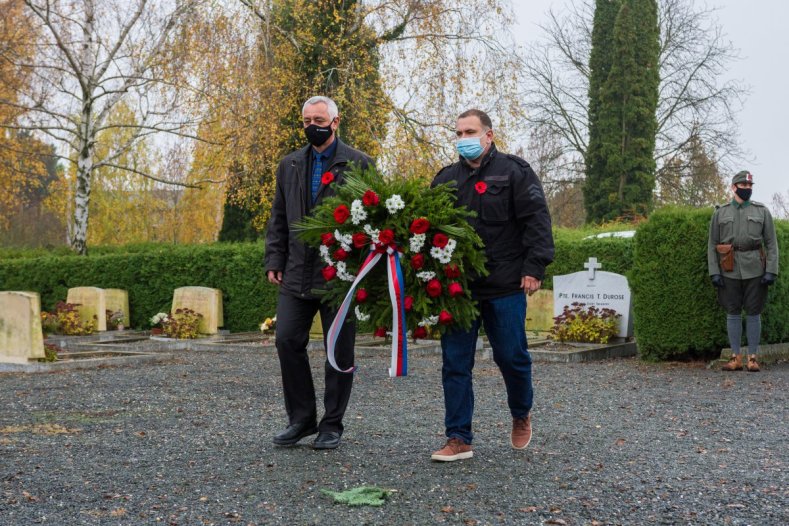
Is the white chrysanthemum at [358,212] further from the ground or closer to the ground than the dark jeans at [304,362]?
further from the ground

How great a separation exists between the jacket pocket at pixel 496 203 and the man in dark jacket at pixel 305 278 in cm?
89

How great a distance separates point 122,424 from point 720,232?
694cm

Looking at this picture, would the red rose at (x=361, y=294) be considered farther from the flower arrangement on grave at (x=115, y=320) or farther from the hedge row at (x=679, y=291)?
the flower arrangement on grave at (x=115, y=320)

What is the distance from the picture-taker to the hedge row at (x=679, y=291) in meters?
11.5

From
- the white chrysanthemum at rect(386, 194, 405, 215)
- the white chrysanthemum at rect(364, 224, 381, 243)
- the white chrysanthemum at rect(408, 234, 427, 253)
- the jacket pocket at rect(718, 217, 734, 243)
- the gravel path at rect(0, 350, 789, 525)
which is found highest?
the jacket pocket at rect(718, 217, 734, 243)

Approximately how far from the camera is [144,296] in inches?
762

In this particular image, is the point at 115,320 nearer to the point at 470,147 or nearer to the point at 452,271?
the point at 470,147

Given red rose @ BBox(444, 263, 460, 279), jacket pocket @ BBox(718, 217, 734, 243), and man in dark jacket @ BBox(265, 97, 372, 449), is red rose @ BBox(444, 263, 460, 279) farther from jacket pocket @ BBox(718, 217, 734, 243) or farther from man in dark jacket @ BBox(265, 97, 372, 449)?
jacket pocket @ BBox(718, 217, 734, 243)

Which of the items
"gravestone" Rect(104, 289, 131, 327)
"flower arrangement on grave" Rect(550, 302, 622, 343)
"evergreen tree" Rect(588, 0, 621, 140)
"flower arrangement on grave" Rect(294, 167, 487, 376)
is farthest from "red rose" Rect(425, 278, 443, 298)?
"evergreen tree" Rect(588, 0, 621, 140)

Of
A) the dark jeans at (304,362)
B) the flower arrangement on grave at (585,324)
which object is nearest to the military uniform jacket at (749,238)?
the flower arrangement on grave at (585,324)

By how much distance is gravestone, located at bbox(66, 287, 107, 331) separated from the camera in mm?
18375

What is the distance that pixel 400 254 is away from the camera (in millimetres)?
5219

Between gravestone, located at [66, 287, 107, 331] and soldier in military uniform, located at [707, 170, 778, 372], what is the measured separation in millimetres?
11723

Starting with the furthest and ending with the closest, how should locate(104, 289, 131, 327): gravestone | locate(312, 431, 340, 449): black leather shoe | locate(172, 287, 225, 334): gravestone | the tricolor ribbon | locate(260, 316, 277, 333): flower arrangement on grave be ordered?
1. locate(104, 289, 131, 327): gravestone
2. locate(172, 287, 225, 334): gravestone
3. locate(260, 316, 277, 333): flower arrangement on grave
4. locate(312, 431, 340, 449): black leather shoe
5. the tricolor ribbon
